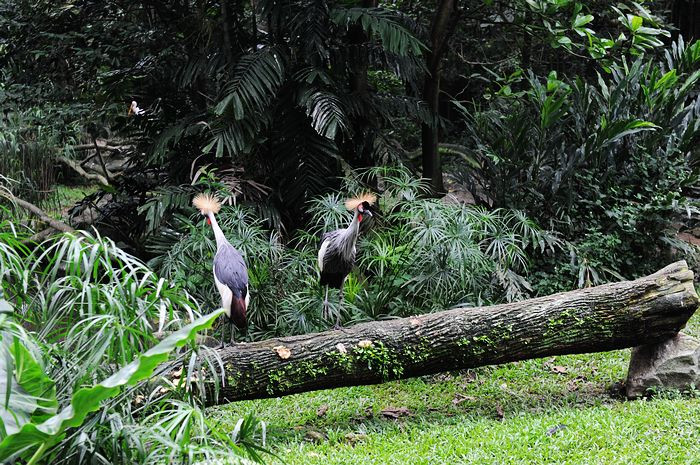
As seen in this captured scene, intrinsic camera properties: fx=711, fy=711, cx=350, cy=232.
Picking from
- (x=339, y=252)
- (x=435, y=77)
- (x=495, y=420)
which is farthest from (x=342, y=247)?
(x=435, y=77)

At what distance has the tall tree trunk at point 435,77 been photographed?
292 inches

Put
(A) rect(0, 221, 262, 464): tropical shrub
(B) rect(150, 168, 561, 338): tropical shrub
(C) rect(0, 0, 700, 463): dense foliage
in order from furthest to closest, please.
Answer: (C) rect(0, 0, 700, 463): dense foliage < (B) rect(150, 168, 561, 338): tropical shrub < (A) rect(0, 221, 262, 464): tropical shrub

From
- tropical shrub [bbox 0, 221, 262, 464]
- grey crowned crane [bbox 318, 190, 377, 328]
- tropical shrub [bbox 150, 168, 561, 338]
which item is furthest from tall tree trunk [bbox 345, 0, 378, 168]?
tropical shrub [bbox 0, 221, 262, 464]

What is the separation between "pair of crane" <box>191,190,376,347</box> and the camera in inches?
179

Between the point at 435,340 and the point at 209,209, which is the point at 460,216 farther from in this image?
the point at 209,209

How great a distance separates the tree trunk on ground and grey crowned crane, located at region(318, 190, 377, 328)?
2.00 ft

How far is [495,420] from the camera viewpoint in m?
4.56

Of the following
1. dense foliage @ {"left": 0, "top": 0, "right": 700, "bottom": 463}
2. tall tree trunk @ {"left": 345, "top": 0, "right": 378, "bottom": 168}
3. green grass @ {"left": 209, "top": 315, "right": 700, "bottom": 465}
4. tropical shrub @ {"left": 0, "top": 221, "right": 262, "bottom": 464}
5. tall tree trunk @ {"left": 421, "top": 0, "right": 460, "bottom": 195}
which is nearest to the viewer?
tropical shrub @ {"left": 0, "top": 221, "right": 262, "bottom": 464}

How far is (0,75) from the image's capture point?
839 centimetres

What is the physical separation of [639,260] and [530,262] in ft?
4.10

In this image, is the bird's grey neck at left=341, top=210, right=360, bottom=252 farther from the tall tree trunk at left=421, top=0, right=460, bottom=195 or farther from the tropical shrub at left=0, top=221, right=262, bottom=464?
the tall tree trunk at left=421, top=0, right=460, bottom=195

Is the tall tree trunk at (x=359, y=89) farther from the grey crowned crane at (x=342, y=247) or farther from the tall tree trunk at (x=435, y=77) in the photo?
the grey crowned crane at (x=342, y=247)

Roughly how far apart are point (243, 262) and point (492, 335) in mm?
1705

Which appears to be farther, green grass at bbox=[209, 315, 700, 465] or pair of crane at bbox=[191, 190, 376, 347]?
pair of crane at bbox=[191, 190, 376, 347]
